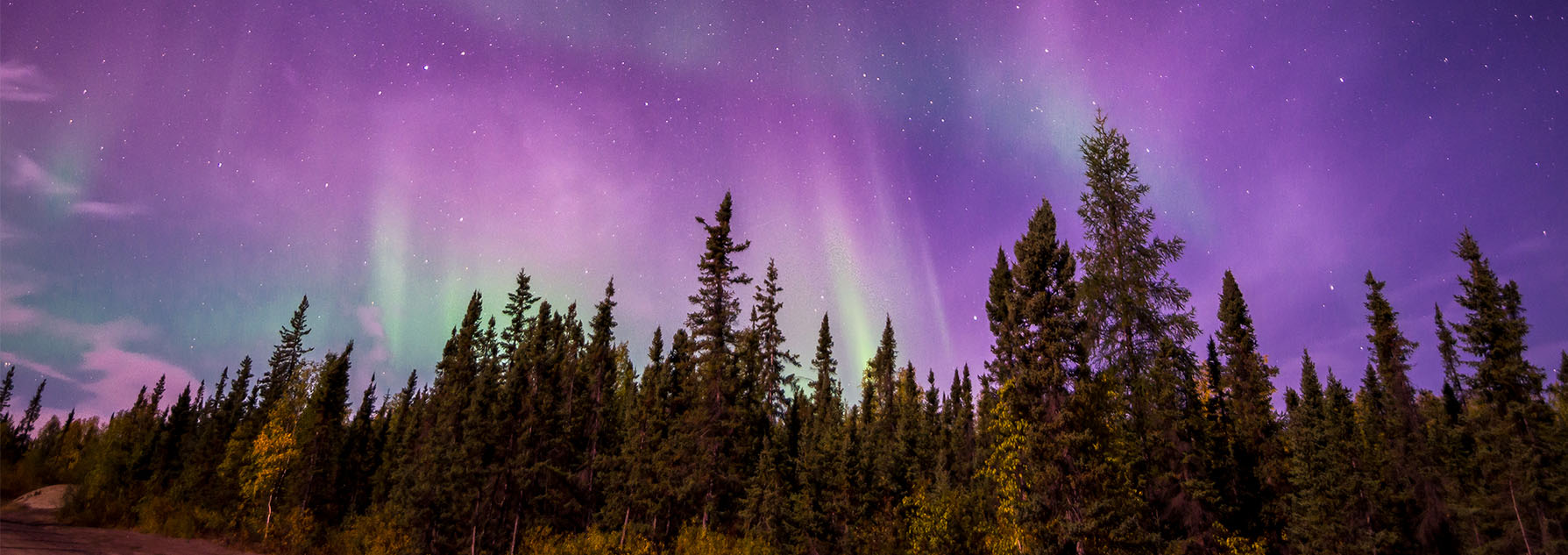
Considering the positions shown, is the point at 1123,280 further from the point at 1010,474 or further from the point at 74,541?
the point at 74,541

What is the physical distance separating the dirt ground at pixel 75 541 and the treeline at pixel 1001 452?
2.81m

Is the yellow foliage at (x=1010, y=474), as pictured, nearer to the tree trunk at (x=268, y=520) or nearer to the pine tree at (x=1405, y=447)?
the pine tree at (x=1405, y=447)

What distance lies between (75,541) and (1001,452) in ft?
187

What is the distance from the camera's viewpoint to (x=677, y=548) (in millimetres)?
31266

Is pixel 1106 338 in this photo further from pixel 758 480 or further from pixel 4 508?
pixel 4 508

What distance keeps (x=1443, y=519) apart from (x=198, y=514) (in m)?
97.9

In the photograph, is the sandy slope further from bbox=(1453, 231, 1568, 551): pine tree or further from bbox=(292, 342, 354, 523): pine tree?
bbox=(1453, 231, 1568, 551): pine tree

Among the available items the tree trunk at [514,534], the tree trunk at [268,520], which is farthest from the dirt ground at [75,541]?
the tree trunk at [514,534]

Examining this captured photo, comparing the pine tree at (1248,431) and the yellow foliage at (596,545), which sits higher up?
the pine tree at (1248,431)

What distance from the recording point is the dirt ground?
3609cm

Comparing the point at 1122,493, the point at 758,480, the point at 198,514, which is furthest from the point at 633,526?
the point at 198,514

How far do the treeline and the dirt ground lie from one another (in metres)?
2.81

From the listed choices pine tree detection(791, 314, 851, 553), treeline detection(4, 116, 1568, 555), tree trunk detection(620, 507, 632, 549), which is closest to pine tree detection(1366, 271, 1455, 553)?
treeline detection(4, 116, 1568, 555)

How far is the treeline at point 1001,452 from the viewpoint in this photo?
2662 centimetres
